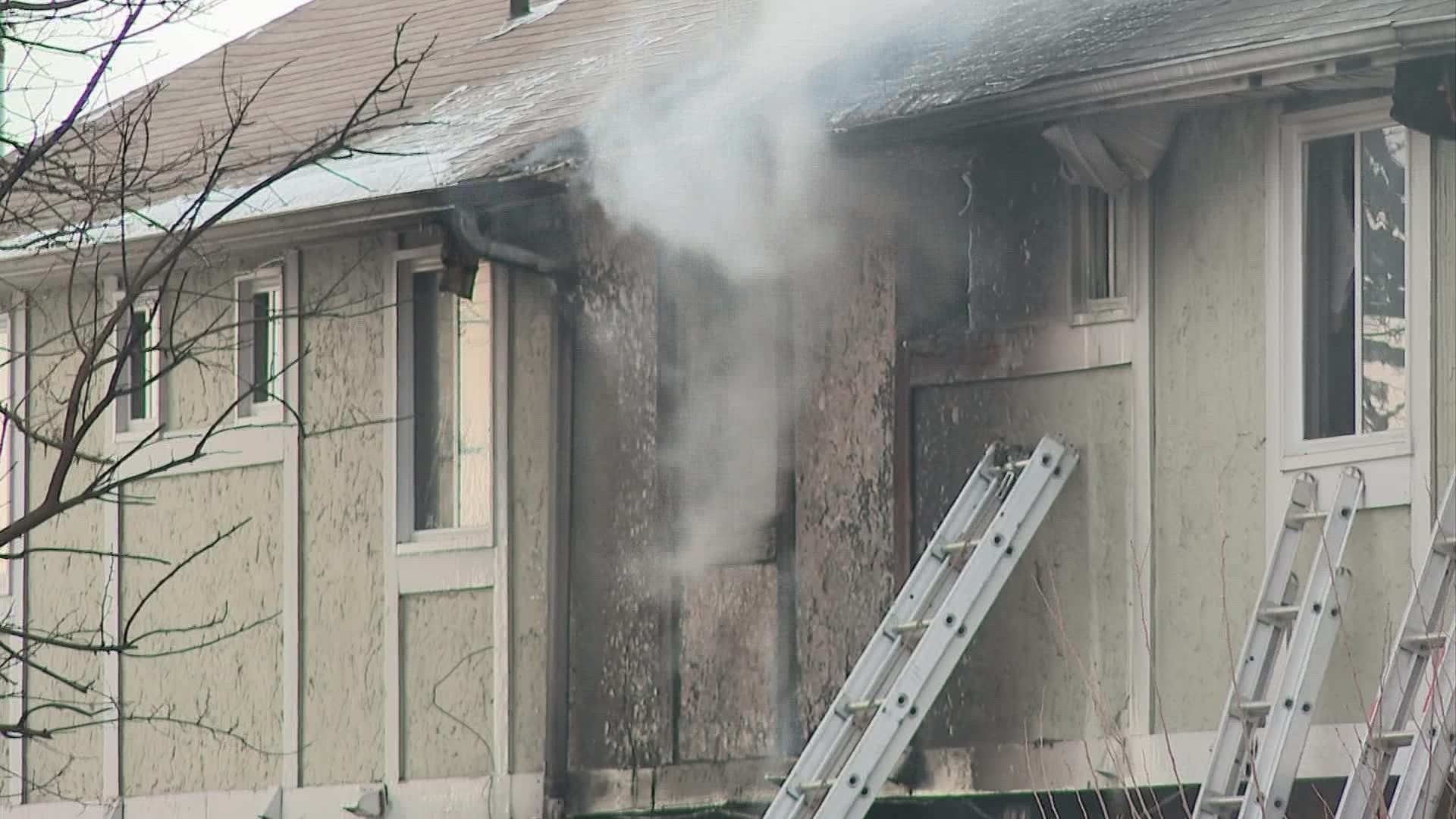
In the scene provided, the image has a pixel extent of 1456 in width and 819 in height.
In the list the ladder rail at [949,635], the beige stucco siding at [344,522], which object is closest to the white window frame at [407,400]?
the beige stucco siding at [344,522]

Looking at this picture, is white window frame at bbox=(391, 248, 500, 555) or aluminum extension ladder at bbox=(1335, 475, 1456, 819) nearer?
aluminum extension ladder at bbox=(1335, 475, 1456, 819)

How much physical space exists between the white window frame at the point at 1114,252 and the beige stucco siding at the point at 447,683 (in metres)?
3.99

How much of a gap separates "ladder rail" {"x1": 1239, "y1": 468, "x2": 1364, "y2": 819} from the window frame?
0.28 metres

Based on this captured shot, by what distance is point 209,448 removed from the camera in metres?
16.3

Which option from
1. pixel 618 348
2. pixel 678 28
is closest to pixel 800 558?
pixel 618 348

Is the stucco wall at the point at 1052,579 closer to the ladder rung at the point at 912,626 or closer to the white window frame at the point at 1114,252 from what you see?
the white window frame at the point at 1114,252

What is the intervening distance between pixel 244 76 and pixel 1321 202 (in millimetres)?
→ 9984

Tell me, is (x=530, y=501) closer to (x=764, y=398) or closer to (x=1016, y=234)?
(x=764, y=398)

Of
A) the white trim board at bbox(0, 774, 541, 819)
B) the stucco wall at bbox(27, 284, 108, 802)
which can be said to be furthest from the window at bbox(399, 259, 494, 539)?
the stucco wall at bbox(27, 284, 108, 802)

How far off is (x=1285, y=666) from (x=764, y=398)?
145 inches

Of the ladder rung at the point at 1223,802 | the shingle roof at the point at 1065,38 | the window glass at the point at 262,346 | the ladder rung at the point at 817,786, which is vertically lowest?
the ladder rung at the point at 817,786

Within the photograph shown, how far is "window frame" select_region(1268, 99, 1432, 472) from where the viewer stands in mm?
10672

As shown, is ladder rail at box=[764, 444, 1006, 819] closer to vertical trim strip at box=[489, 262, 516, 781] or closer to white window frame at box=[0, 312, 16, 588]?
vertical trim strip at box=[489, 262, 516, 781]

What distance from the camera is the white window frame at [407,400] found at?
14.9 metres
